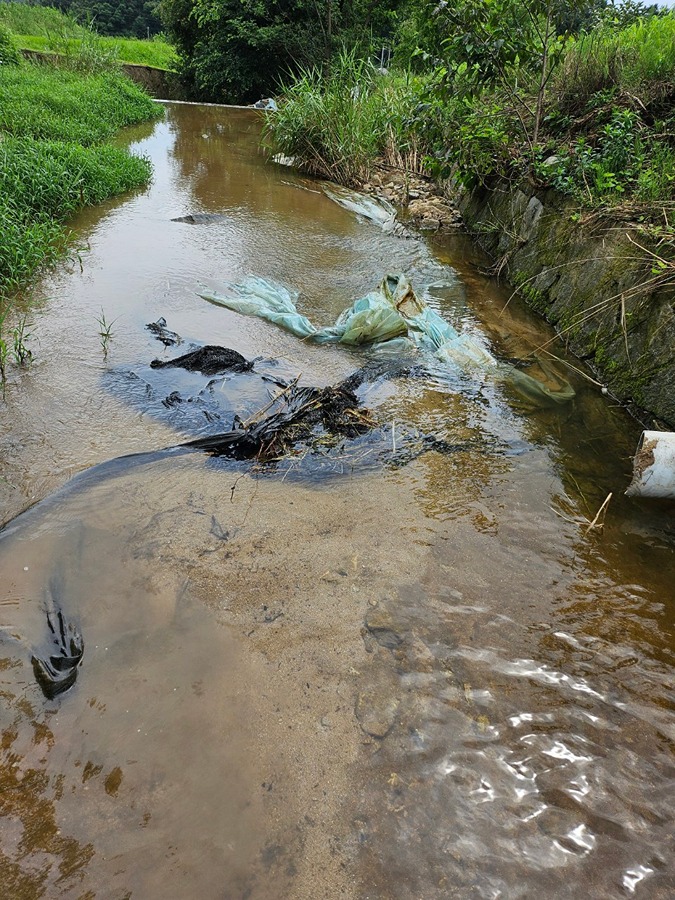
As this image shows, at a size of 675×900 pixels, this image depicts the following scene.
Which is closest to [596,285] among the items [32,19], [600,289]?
[600,289]

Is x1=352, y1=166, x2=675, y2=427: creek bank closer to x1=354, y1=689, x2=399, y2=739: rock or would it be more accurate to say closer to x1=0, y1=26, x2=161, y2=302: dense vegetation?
x1=354, y1=689, x2=399, y2=739: rock

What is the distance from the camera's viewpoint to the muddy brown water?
1.64 m

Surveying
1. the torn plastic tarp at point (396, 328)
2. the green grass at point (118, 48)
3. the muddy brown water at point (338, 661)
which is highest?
the green grass at point (118, 48)

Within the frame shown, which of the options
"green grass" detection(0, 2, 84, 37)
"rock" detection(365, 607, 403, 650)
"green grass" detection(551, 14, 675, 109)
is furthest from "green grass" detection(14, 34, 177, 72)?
"rock" detection(365, 607, 403, 650)

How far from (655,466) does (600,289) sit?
219cm

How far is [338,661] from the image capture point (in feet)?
7.10

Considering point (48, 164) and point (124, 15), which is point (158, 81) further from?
point (124, 15)

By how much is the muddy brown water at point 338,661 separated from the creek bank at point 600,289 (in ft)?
1.42

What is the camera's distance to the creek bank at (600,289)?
151 inches

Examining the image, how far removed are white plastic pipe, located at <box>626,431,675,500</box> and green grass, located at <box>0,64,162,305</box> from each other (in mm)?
5045

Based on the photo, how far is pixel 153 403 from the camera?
3.59 meters

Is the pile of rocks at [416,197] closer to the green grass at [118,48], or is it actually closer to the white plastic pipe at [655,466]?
the white plastic pipe at [655,466]

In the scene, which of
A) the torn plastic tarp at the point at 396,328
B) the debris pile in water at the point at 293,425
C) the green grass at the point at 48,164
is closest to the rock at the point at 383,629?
the debris pile in water at the point at 293,425

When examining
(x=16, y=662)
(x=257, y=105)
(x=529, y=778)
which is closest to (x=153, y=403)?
(x=16, y=662)
